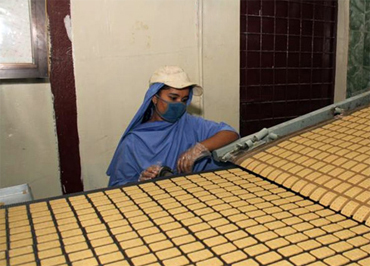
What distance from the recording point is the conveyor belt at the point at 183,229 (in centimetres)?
97

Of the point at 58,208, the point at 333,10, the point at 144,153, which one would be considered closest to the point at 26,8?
the point at 144,153

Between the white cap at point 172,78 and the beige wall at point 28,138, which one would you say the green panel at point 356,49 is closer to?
the white cap at point 172,78

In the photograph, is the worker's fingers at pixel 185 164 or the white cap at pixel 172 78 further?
the white cap at pixel 172 78

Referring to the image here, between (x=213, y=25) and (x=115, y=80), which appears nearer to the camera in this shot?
(x=115, y=80)

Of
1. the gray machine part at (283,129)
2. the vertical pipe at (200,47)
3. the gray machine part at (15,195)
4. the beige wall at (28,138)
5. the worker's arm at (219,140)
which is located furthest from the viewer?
the vertical pipe at (200,47)

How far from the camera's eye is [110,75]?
10.3ft

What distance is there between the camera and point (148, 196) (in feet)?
4.69

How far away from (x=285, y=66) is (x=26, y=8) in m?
2.88

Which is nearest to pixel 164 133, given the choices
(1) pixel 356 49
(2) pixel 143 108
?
(2) pixel 143 108

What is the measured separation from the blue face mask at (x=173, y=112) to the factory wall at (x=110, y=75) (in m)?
0.81

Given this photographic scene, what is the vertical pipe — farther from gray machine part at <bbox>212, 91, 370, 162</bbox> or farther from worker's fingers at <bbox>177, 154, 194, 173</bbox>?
gray machine part at <bbox>212, 91, 370, 162</bbox>

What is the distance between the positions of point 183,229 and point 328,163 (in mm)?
812

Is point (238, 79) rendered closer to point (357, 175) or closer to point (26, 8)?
point (26, 8)

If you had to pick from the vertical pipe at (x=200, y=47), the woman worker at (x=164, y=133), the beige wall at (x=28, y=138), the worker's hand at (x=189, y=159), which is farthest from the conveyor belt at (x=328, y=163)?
the beige wall at (x=28, y=138)
